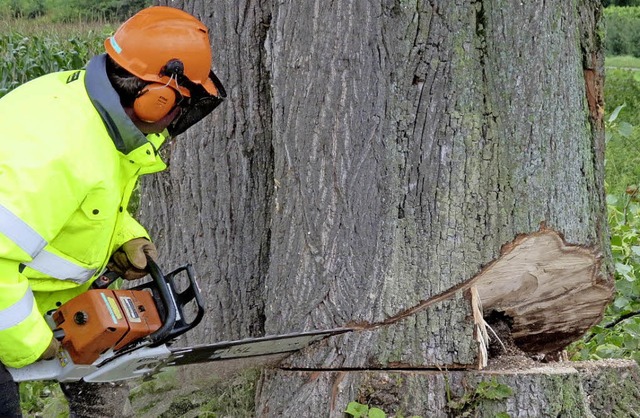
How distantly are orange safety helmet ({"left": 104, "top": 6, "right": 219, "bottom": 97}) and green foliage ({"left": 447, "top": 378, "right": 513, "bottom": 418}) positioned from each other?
1.39 metres

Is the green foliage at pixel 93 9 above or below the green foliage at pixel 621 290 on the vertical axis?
above

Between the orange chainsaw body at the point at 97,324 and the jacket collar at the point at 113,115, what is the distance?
1.55ft

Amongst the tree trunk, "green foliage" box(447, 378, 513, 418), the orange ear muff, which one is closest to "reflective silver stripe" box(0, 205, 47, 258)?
the orange ear muff

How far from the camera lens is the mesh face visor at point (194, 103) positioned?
8.58 ft

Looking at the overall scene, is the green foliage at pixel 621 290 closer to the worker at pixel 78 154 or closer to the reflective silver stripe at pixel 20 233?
the worker at pixel 78 154

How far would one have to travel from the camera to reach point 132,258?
293 cm

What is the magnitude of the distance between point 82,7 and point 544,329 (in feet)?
49.7

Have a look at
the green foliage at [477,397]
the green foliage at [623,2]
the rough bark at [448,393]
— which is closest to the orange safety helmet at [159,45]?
the rough bark at [448,393]

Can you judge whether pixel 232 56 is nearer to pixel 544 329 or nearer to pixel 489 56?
pixel 489 56

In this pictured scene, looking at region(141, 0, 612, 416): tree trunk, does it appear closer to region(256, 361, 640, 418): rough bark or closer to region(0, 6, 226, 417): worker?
region(256, 361, 640, 418): rough bark

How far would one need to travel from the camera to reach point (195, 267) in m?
3.37

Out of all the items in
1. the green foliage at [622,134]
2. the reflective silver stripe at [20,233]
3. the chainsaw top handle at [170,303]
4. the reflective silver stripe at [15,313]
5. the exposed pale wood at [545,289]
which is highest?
the reflective silver stripe at [20,233]

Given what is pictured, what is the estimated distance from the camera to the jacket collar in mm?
2416

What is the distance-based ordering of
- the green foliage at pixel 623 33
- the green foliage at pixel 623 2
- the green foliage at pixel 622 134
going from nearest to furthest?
the green foliage at pixel 622 134
the green foliage at pixel 623 33
the green foliage at pixel 623 2
